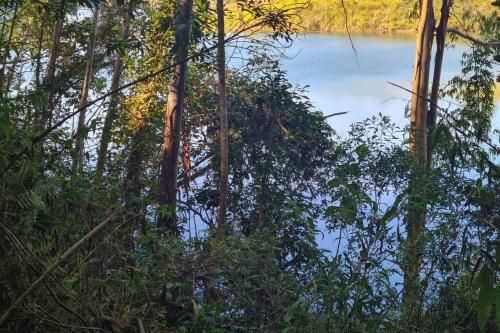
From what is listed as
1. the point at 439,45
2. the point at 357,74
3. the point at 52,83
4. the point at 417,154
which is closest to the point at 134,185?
the point at 52,83

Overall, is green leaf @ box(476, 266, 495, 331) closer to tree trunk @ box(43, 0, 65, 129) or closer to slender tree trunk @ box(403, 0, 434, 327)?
slender tree trunk @ box(403, 0, 434, 327)

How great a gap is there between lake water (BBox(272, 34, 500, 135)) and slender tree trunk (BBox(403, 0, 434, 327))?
3176 mm

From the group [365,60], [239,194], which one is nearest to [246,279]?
[239,194]

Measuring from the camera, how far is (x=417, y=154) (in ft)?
19.8

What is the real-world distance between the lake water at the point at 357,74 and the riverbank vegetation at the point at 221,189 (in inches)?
95.3

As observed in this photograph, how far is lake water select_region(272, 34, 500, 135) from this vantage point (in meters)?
12.7

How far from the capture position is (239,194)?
279 inches

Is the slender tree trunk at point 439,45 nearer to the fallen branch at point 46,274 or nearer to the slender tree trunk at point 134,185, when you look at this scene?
the slender tree trunk at point 134,185

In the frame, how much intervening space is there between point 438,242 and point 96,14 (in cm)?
443

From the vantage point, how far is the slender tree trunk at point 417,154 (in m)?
2.88

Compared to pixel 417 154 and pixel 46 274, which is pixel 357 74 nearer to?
pixel 417 154

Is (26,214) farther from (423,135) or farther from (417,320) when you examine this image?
(423,135)

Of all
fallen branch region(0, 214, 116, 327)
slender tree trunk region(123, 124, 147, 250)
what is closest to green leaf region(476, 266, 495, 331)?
fallen branch region(0, 214, 116, 327)

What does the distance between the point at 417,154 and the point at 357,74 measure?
9.88m
